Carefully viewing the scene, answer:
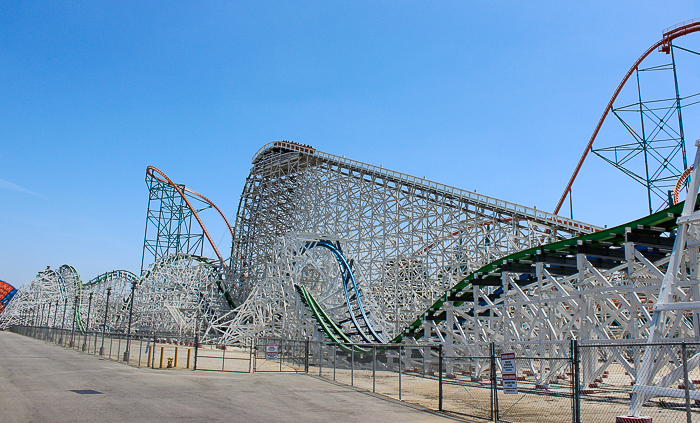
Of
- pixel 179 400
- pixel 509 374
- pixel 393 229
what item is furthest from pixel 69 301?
pixel 509 374

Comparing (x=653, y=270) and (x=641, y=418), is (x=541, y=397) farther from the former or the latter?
(x=641, y=418)

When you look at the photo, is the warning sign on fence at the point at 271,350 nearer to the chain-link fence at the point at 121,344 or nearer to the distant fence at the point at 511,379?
the distant fence at the point at 511,379

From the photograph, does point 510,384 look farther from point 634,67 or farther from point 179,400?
point 634,67

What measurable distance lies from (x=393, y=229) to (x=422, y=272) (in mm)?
3102

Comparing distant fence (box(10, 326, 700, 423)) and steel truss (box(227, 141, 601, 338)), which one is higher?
steel truss (box(227, 141, 601, 338))

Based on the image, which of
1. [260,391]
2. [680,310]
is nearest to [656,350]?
[680,310]

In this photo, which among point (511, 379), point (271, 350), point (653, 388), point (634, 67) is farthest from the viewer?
point (634, 67)

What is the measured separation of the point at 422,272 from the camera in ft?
103

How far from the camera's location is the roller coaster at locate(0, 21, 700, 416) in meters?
11.8

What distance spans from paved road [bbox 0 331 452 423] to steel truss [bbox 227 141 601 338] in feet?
46.0

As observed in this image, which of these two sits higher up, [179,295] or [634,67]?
[634,67]

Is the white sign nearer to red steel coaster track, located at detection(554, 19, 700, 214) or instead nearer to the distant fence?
the distant fence

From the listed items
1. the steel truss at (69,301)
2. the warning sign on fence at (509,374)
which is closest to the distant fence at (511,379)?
the warning sign on fence at (509,374)

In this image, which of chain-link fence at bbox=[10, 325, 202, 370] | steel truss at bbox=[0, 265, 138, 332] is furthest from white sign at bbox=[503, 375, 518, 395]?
steel truss at bbox=[0, 265, 138, 332]
